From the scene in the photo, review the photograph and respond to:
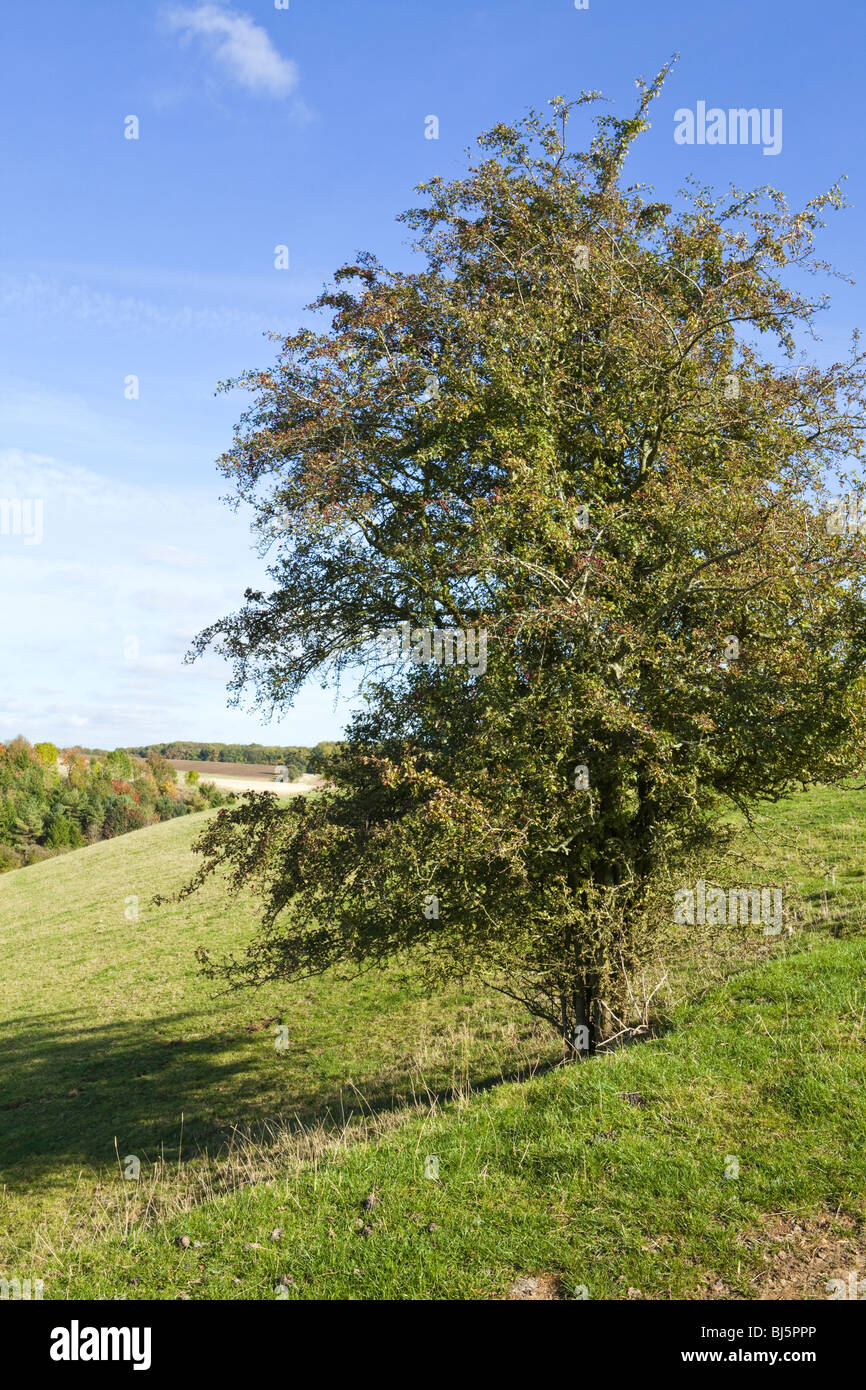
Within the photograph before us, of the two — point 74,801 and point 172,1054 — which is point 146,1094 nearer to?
point 172,1054

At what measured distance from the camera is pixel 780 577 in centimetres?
1130

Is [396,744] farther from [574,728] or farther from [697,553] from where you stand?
[697,553]

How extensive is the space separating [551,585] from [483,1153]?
23.5 feet

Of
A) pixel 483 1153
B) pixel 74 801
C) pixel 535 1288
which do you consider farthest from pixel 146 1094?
pixel 74 801

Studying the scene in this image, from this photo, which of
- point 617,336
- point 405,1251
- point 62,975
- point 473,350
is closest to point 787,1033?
point 405,1251

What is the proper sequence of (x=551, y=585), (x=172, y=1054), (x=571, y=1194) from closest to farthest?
(x=571, y=1194) < (x=551, y=585) < (x=172, y=1054)

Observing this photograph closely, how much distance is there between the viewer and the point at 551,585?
1163cm

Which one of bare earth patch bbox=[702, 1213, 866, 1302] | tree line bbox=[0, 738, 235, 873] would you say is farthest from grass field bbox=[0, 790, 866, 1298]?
tree line bbox=[0, 738, 235, 873]

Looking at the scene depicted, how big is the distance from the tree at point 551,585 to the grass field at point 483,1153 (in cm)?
239

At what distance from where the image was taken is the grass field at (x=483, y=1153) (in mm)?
6855

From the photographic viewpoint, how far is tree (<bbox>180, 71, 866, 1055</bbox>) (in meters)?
11.0

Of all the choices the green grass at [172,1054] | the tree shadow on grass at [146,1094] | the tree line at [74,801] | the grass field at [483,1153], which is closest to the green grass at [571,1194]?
the grass field at [483,1153]

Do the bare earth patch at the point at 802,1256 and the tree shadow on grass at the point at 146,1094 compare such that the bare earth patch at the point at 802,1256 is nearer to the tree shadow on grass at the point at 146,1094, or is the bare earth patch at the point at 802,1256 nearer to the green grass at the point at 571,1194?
the green grass at the point at 571,1194
